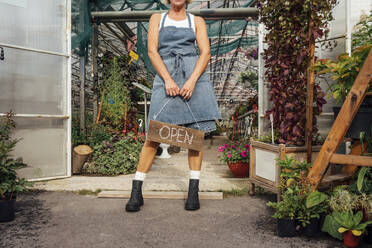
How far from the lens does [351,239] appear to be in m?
1.58

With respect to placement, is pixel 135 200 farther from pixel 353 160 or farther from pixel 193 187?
pixel 353 160

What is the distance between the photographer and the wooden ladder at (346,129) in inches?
65.2

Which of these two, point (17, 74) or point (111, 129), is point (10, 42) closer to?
point (17, 74)

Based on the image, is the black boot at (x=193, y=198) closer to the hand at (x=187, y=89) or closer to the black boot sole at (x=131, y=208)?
the black boot sole at (x=131, y=208)

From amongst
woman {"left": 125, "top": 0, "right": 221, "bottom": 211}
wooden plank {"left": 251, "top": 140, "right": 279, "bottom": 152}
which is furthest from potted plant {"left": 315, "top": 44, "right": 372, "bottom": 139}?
woman {"left": 125, "top": 0, "right": 221, "bottom": 211}

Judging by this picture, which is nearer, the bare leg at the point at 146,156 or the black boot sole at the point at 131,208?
the black boot sole at the point at 131,208

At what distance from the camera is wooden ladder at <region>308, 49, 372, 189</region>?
1657mm

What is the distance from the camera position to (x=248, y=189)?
282 centimetres

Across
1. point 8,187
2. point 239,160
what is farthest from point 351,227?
point 8,187

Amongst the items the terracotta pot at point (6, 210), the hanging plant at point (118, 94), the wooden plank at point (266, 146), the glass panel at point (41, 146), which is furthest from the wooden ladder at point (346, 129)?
the hanging plant at point (118, 94)

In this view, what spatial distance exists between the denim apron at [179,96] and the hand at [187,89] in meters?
0.05

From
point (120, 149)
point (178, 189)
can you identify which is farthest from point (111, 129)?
point (178, 189)

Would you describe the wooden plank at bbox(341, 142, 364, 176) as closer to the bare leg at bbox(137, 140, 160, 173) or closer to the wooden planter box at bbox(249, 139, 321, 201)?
the wooden planter box at bbox(249, 139, 321, 201)

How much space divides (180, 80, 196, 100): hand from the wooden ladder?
1.00 metres
